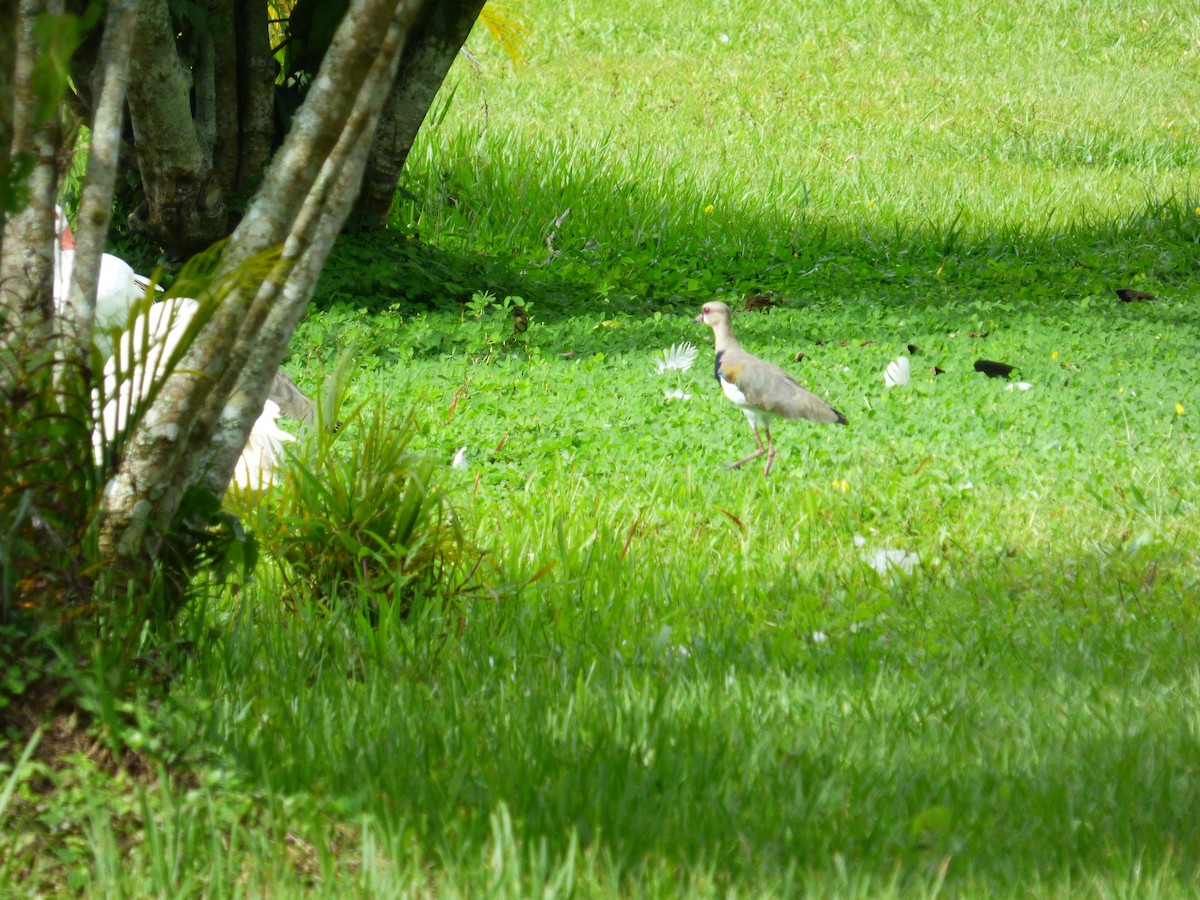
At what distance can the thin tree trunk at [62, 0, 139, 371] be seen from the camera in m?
3.00

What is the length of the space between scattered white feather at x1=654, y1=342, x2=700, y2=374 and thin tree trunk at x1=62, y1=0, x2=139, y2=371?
175 inches

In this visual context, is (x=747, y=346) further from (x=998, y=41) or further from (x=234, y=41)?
(x=998, y=41)

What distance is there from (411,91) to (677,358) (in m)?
2.77

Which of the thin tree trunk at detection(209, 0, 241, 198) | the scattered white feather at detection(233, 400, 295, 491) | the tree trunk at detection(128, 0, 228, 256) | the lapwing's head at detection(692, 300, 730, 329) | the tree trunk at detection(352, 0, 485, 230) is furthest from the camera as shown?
the tree trunk at detection(352, 0, 485, 230)

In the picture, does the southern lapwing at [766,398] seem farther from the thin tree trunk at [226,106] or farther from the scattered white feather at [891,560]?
the thin tree trunk at [226,106]

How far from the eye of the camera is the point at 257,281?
2969 millimetres

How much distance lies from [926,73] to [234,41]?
13.8m

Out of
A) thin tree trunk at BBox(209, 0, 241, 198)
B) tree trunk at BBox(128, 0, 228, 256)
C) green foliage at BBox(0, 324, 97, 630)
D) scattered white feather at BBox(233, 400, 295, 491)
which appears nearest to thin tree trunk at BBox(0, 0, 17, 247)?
green foliage at BBox(0, 324, 97, 630)

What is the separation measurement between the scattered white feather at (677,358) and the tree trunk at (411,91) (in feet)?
8.32

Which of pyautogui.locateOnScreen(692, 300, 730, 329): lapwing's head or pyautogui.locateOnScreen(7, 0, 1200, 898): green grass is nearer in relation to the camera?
pyautogui.locateOnScreen(7, 0, 1200, 898): green grass

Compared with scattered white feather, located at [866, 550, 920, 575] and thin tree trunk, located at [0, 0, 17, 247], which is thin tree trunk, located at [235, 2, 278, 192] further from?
thin tree trunk, located at [0, 0, 17, 247]

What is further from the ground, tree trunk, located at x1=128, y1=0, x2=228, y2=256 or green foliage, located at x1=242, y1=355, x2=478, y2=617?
tree trunk, located at x1=128, y1=0, x2=228, y2=256

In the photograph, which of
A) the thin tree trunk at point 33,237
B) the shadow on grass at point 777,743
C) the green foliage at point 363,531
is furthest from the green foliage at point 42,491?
the green foliage at point 363,531

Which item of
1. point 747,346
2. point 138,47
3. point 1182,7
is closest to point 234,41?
point 138,47
